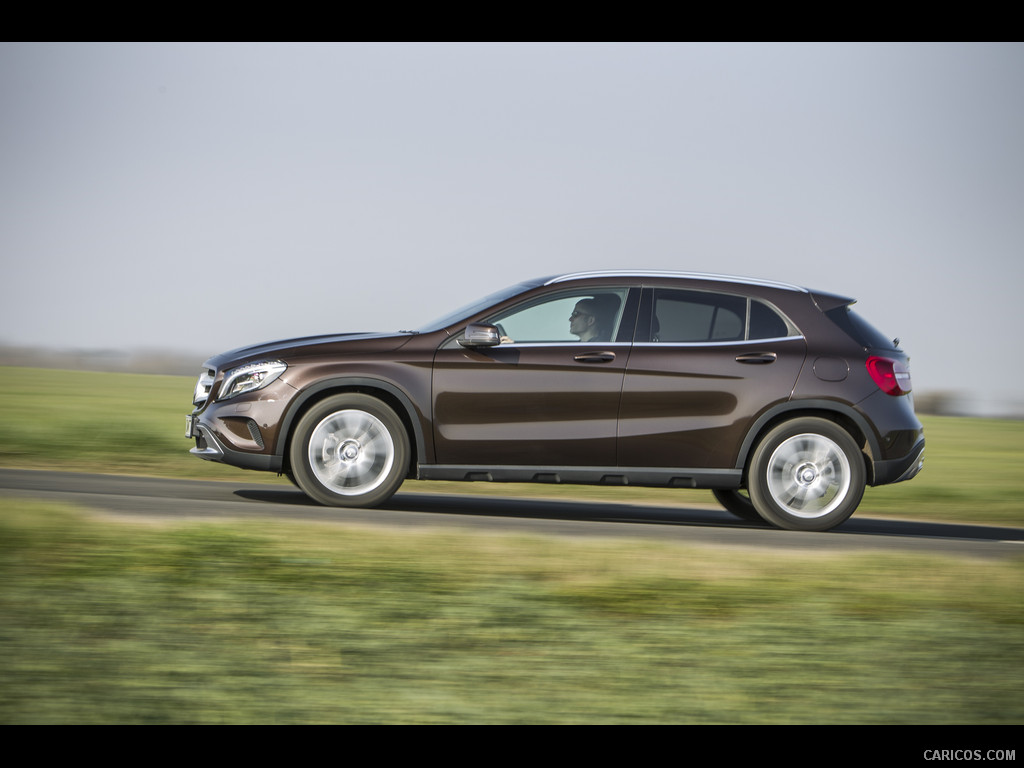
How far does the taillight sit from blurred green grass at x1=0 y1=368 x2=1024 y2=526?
3.42 metres

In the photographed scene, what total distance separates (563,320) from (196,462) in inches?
241

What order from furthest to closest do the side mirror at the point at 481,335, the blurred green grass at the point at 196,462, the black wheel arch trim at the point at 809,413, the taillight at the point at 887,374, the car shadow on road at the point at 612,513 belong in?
the blurred green grass at the point at 196,462
the car shadow on road at the point at 612,513
the taillight at the point at 887,374
the black wheel arch trim at the point at 809,413
the side mirror at the point at 481,335

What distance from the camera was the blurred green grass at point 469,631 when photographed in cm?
403

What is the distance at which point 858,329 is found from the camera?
8430 millimetres

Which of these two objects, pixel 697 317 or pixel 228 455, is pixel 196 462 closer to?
pixel 228 455

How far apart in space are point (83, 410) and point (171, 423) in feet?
7.17

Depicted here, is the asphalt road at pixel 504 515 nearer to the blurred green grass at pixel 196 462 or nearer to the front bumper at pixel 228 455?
the front bumper at pixel 228 455

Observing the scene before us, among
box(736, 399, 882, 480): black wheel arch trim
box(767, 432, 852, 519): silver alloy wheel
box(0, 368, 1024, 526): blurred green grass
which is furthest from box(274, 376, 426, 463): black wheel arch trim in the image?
box(0, 368, 1024, 526): blurred green grass

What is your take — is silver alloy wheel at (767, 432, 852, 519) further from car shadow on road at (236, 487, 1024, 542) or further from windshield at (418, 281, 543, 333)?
windshield at (418, 281, 543, 333)

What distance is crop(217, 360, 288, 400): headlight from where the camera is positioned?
26.2ft

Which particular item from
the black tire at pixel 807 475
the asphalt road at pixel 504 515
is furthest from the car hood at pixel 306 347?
the black tire at pixel 807 475

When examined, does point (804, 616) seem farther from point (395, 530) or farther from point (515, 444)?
point (515, 444)
